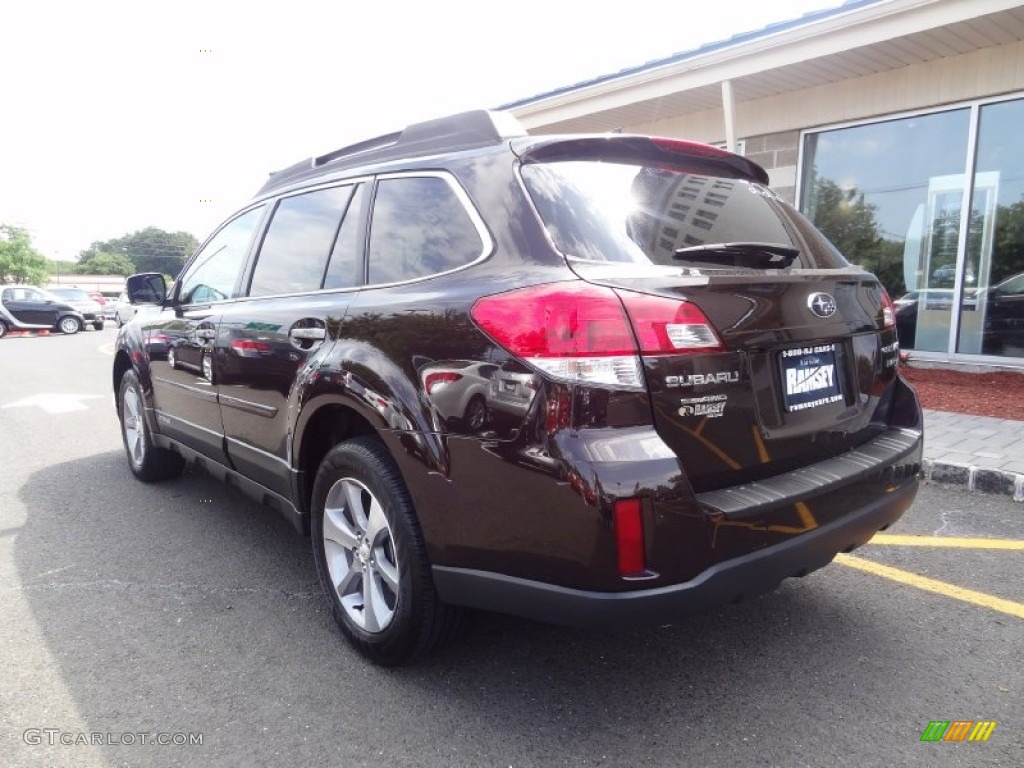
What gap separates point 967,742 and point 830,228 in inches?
329

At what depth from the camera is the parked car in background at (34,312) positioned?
23484mm

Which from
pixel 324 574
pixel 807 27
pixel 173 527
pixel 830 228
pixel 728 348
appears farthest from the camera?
pixel 830 228

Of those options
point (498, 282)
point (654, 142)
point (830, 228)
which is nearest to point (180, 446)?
point (498, 282)

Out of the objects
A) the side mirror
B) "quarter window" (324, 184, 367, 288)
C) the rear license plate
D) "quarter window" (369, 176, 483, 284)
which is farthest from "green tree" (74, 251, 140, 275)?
the rear license plate

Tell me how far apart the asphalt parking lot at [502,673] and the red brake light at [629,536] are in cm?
62

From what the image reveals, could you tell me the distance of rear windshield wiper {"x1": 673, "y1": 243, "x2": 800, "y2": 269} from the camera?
2.19 metres

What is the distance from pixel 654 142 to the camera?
245cm

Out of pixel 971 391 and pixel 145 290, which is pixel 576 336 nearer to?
pixel 145 290

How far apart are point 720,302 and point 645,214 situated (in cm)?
41

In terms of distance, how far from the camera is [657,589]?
1.87 m

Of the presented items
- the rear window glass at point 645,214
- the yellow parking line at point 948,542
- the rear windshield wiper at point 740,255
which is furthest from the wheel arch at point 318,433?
the yellow parking line at point 948,542

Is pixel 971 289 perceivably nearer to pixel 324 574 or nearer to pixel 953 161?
pixel 953 161

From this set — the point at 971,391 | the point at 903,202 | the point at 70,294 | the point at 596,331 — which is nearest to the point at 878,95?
the point at 903,202

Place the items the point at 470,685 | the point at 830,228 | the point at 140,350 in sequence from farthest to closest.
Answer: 1. the point at 830,228
2. the point at 140,350
3. the point at 470,685
